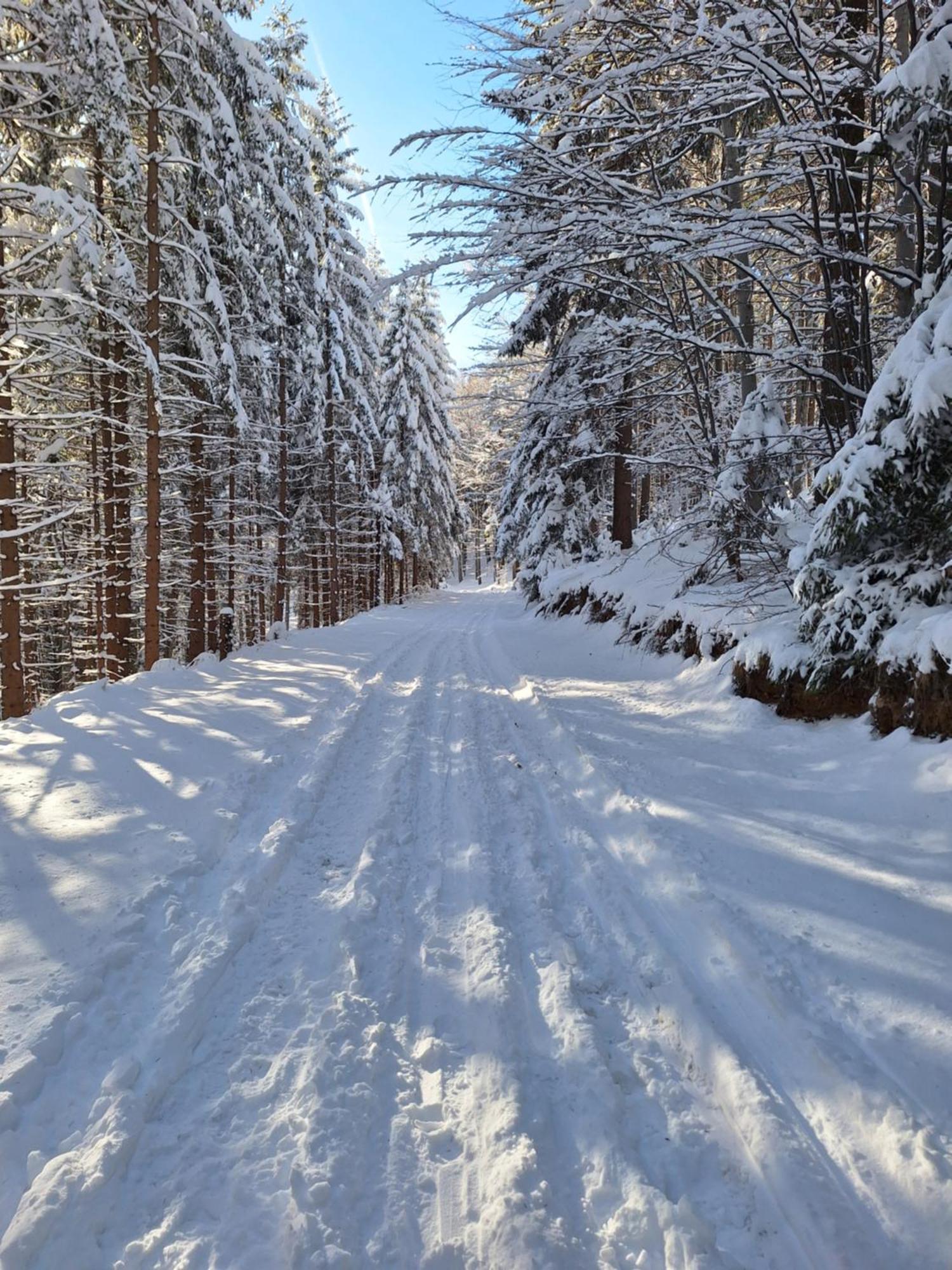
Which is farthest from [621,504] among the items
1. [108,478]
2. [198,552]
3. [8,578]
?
[8,578]

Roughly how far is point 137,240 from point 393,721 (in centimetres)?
800

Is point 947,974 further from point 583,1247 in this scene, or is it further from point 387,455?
point 387,455

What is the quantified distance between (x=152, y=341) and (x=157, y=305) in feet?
1.70

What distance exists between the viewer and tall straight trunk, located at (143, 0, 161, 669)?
8508 mm

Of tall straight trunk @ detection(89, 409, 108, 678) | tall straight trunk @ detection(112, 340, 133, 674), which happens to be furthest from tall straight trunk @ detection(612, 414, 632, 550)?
tall straight trunk @ detection(89, 409, 108, 678)

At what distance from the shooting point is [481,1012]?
2.46 m

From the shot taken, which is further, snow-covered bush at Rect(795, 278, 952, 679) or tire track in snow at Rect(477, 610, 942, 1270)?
snow-covered bush at Rect(795, 278, 952, 679)

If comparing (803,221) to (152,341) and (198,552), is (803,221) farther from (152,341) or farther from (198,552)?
(198,552)

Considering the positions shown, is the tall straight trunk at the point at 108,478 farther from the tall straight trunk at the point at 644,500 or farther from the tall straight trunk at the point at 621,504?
the tall straight trunk at the point at 644,500

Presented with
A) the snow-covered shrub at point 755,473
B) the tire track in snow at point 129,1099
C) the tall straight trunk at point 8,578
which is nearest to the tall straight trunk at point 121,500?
the tall straight trunk at point 8,578

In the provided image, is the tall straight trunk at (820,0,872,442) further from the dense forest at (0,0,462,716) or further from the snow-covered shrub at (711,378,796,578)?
the dense forest at (0,0,462,716)

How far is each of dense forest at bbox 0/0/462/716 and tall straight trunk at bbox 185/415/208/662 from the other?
72 mm

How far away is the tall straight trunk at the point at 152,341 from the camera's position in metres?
8.51

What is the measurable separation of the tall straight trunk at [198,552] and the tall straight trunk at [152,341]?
1.81 metres
